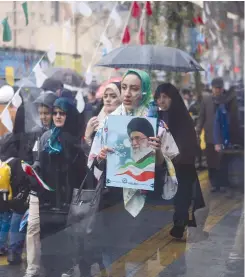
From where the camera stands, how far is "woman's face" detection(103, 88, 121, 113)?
17.2 feet

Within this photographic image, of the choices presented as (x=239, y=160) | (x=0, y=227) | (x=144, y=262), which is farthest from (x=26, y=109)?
(x=239, y=160)

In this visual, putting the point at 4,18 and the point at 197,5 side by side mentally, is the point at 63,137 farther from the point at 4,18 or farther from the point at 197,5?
the point at 197,5

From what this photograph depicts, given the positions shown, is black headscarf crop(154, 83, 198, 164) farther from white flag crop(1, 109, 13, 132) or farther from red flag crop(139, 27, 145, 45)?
red flag crop(139, 27, 145, 45)

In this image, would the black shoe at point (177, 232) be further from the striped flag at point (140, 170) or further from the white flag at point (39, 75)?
the white flag at point (39, 75)

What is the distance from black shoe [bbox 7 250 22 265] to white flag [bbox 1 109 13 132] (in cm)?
99

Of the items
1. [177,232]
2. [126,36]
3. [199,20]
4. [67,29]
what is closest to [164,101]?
[177,232]

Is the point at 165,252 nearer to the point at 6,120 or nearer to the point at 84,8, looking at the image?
the point at 6,120

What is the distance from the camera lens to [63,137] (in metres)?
5.42

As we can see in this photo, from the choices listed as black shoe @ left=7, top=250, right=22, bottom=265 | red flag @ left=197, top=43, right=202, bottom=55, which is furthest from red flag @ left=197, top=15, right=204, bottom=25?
black shoe @ left=7, top=250, right=22, bottom=265

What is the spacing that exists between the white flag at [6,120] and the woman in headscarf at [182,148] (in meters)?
1.24

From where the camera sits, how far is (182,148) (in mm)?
5180

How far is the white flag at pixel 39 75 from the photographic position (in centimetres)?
619

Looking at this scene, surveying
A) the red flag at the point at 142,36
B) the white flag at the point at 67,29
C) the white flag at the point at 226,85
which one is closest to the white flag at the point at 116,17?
the red flag at the point at 142,36

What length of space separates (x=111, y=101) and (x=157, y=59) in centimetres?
67
